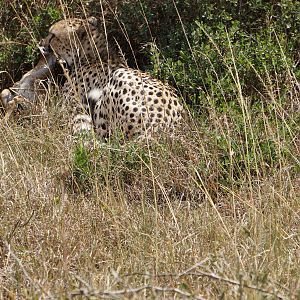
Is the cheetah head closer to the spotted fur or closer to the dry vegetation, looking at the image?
the spotted fur

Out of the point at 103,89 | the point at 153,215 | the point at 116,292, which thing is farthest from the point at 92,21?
the point at 116,292

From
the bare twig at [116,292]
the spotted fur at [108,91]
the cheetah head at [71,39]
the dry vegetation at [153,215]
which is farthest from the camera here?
the cheetah head at [71,39]

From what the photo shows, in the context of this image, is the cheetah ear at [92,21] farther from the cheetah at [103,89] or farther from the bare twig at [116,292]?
the bare twig at [116,292]

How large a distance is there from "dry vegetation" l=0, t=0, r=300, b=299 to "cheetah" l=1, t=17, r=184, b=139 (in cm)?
20

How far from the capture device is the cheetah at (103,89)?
4898 mm

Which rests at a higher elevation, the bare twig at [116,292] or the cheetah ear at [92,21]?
the bare twig at [116,292]

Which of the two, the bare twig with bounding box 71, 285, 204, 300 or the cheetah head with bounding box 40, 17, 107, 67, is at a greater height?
the bare twig with bounding box 71, 285, 204, 300

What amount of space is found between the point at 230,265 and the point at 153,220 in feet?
2.10

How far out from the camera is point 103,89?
5.45 metres

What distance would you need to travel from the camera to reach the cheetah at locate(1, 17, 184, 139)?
490 centimetres

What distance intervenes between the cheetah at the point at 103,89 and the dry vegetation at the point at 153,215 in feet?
0.64

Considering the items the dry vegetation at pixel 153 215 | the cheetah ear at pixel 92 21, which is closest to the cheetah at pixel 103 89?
the cheetah ear at pixel 92 21

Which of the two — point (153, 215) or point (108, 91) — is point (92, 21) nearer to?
point (108, 91)

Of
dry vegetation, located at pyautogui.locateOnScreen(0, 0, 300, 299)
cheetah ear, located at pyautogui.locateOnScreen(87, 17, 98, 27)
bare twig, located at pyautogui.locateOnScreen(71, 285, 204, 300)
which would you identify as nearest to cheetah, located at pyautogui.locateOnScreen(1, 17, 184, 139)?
cheetah ear, located at pyautogui.locateOnScreen(87, 17, 98, 27)
